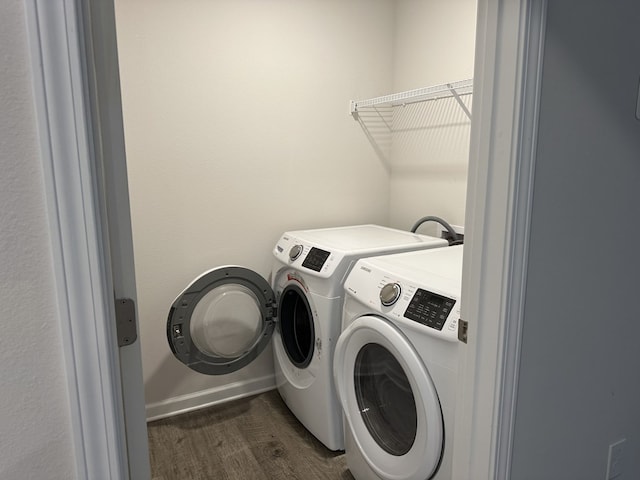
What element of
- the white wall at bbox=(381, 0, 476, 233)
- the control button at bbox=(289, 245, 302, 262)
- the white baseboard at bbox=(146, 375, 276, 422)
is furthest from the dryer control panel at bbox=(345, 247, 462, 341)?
the white baseboard at bbox=(146, 375, 276, 422)

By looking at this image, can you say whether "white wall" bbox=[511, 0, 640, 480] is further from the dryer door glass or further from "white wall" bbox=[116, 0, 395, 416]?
"white wall" bbox=[116, 0, 395, 416]

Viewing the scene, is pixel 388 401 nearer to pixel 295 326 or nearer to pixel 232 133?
pixel 295 326

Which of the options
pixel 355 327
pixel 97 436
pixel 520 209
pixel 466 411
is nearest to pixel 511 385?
pixel 466 411

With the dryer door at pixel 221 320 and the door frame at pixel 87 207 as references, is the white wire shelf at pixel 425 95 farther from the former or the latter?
the door frame at pixel 87 207

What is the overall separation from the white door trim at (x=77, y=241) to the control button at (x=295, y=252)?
4.61ft

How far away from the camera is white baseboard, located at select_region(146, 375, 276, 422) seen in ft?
7.36

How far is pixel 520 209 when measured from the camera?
2.97 ft

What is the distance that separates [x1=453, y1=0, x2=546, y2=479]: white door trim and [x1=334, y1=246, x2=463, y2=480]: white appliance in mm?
193

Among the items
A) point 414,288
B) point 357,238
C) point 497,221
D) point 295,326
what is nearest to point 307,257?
point 357,238

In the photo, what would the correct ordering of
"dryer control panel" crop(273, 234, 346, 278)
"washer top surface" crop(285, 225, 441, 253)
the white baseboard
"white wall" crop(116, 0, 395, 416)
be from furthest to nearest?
1. the white baseboard
2. "white wall" crop(116, 0, 395, 416)
3. "washer top surface" crop(285, 225, 441, 253)
4. "dryer control panel" crop(273, 234, 346, 278)

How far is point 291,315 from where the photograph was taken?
7.25 ft

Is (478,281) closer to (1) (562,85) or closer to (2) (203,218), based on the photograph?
(1) (562,85)

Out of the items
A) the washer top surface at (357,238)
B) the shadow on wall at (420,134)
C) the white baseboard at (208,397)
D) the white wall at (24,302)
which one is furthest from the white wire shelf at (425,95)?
the white wall at (24,302)

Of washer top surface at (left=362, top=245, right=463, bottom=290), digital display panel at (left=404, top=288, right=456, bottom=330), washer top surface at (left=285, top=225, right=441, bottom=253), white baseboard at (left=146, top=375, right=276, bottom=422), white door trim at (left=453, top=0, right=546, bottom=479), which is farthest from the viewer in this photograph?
white baseboard at (left=146, top=375, right=276, bottom=422)
